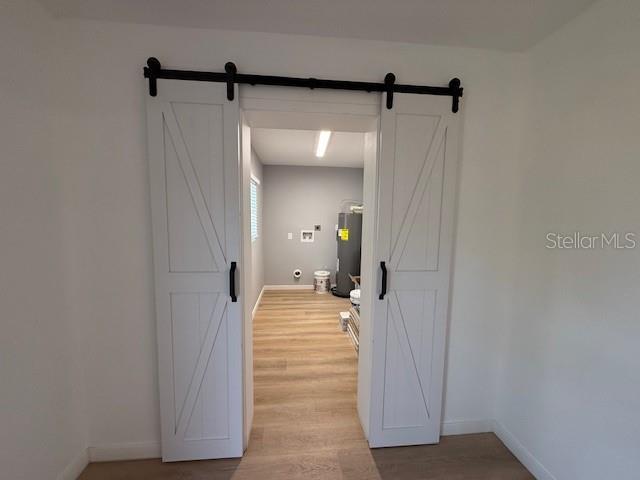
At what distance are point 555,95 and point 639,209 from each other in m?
0.79

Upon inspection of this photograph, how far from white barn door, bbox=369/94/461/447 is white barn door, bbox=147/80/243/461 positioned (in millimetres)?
900

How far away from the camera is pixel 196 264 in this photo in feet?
5.13

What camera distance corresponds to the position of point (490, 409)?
1.93 meters

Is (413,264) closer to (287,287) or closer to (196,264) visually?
(196,264)

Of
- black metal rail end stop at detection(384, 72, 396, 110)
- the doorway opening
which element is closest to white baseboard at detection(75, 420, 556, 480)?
the doorway opening

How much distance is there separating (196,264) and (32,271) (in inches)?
28.7

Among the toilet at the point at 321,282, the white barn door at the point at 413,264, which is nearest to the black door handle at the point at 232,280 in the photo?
the white barn door at the point at 413,264

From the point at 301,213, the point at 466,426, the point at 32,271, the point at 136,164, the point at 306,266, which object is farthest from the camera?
the point at 306,266

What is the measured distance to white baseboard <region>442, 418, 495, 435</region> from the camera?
6.23 feet

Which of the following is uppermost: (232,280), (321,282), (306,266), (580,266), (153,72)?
(153,72)

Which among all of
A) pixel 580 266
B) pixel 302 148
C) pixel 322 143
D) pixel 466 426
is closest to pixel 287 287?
pixel 302 148

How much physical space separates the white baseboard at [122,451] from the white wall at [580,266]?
2378 mm

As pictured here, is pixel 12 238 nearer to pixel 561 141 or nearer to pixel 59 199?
pixel 59 199

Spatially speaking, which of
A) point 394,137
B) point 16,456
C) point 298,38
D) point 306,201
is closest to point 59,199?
point 16,456
